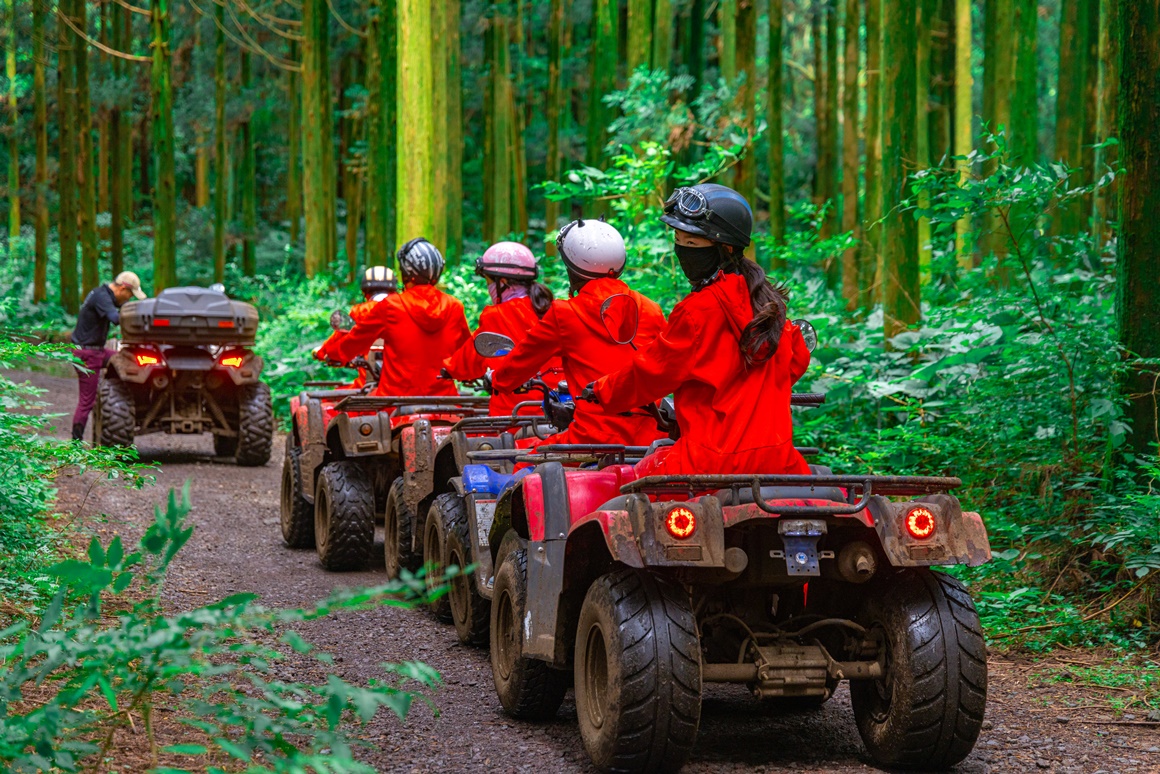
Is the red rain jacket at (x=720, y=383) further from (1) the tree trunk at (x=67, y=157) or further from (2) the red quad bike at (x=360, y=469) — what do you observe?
(1) the tree trunk at (x=67, y=157)

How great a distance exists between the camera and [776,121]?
66.7 feet

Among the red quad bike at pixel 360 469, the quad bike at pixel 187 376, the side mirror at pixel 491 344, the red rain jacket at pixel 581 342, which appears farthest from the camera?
the quad bike at pixel 187 376

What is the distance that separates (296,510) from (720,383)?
6.37 metres

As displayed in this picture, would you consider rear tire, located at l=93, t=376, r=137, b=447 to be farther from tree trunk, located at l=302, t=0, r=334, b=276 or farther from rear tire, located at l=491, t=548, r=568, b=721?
tree trunk, located at l=302, t=0, r=334, b=276

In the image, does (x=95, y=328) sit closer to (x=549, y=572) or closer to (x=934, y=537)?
(x=549, y=572)

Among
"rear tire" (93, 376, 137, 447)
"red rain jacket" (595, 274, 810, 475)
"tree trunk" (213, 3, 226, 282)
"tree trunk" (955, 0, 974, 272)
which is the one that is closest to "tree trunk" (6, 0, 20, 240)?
"tree trunk" (213, 3, 226, 282)

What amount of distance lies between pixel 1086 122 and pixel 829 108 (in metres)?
10.5

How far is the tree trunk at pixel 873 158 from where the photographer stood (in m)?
15.1

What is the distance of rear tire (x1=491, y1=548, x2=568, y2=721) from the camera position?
5578 millimetres

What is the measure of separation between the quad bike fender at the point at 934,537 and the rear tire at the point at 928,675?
0.20 meters

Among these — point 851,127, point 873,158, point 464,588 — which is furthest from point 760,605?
point 851,127

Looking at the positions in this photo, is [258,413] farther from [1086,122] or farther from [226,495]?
[1086,122]

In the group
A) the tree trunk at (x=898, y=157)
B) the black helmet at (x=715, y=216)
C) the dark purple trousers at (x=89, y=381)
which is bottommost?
the dark purple trousers at (x=89, y=381)

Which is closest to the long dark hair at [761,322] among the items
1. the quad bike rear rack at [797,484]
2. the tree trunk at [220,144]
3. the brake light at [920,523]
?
the quad bike rear rack at [797,484]
